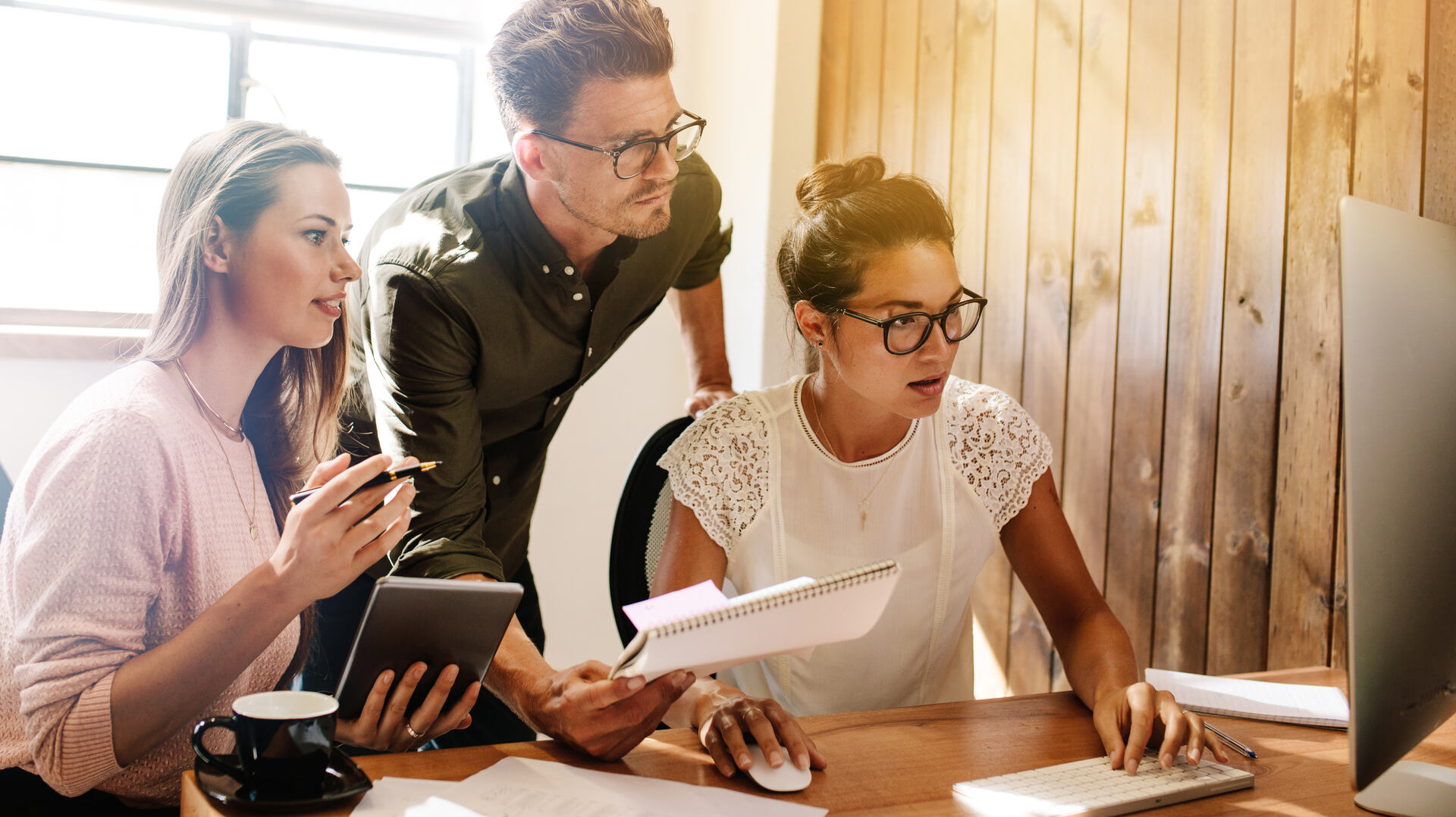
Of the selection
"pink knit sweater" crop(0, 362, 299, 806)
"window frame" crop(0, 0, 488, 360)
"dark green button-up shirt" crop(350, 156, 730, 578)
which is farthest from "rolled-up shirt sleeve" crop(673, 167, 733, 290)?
"window frame" crop(0, 0, 488, 360)

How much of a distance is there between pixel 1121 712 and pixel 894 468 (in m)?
0.52

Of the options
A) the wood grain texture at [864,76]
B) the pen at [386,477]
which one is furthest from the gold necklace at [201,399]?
the wood grain texture at [864,76]

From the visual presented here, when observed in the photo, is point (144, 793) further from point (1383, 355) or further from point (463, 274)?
point (1383, 355)

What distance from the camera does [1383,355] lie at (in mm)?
739

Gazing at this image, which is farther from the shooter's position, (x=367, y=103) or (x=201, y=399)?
(x=367, y=103)

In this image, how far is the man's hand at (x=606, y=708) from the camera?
3.17 ft

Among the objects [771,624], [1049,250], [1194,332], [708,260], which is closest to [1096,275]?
[1049,250]

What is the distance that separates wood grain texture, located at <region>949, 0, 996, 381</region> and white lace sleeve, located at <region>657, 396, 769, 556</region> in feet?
3.21

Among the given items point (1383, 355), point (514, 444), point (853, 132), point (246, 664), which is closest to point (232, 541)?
point (246, 664)

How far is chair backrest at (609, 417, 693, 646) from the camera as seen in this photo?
156 centimetres

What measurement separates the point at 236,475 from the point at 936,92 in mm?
1813

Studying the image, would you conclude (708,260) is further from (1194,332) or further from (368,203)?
(368,203)

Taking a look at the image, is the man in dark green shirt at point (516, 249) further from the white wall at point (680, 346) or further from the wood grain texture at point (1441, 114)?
the white wall at point (680, 346)

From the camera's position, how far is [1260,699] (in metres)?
1.27
